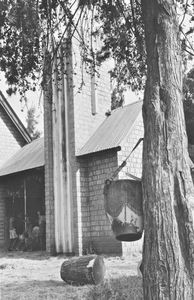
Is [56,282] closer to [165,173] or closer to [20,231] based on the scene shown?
[165,173]

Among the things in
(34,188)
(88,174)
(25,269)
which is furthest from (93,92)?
(25,269)

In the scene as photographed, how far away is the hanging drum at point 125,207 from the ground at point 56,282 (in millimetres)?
2002

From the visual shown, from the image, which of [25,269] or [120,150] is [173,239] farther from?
[120,150]

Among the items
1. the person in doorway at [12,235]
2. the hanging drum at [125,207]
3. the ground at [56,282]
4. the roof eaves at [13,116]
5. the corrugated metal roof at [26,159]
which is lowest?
the ground at [56,282]

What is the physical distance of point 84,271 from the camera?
8773mm

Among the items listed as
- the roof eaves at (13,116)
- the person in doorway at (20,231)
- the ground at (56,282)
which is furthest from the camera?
the roof eaves at (13,116)

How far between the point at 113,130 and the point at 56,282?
6.95 metres

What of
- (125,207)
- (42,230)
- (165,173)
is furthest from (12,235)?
(165,173)

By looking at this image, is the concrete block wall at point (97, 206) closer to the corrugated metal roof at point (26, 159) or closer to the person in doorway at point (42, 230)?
the corrugated metal roof at point (26, 159)

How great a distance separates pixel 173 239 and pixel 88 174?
1137 cm

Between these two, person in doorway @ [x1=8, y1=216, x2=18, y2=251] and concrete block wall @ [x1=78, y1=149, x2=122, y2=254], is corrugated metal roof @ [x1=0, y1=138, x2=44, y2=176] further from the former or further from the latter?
concrete block wall @ [x1=78, y1=149, x2=122, y2=254]

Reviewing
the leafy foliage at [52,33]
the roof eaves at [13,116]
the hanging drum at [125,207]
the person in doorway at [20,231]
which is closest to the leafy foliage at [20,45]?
the leafy foliage at [52,33]

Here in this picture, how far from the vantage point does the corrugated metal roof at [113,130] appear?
48.2 ft

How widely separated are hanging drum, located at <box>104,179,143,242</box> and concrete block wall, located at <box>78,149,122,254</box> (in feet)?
32.0
